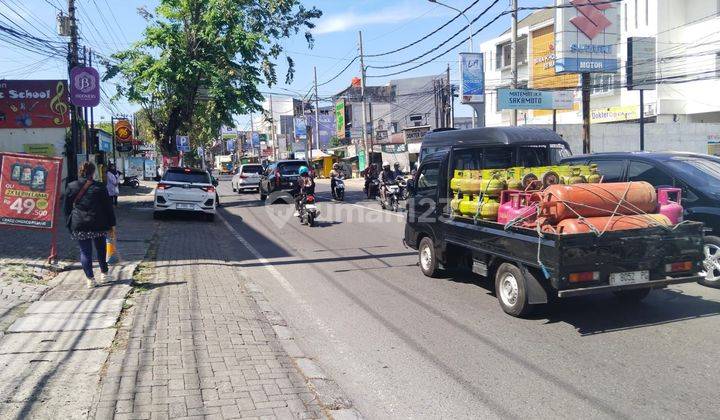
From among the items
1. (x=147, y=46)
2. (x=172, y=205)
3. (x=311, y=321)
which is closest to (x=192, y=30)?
(x=147, y=46)

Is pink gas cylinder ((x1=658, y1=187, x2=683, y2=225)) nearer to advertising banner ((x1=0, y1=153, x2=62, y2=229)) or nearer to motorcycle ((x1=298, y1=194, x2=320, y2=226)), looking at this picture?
advertising banner ((x1=0, y1=153, x2=62, y2=229))

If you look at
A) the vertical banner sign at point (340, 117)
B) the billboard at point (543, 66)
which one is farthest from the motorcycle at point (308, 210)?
the vertical banner sign at point (340, 117)

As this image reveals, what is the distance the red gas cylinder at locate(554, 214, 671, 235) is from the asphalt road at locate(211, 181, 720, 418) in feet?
3.67

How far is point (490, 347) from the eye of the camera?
20.0 ft

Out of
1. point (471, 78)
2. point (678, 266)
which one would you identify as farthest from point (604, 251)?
point (471, 78)

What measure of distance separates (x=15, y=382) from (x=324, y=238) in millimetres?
9971

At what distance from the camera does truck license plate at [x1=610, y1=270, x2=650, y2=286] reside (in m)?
6.28

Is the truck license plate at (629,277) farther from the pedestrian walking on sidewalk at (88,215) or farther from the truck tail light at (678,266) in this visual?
the pedestrian walking on sidewalk at (88,215)

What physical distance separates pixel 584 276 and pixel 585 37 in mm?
23587

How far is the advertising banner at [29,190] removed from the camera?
9.57m

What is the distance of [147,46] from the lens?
24.8 metres

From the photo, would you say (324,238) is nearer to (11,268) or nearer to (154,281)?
(154,281)

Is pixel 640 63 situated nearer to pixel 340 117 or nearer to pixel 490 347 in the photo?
pixel 490 347

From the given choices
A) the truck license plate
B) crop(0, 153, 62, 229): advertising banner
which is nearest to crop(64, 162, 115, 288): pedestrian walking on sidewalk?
crop(0, 153, 62, 229): advertising banner
